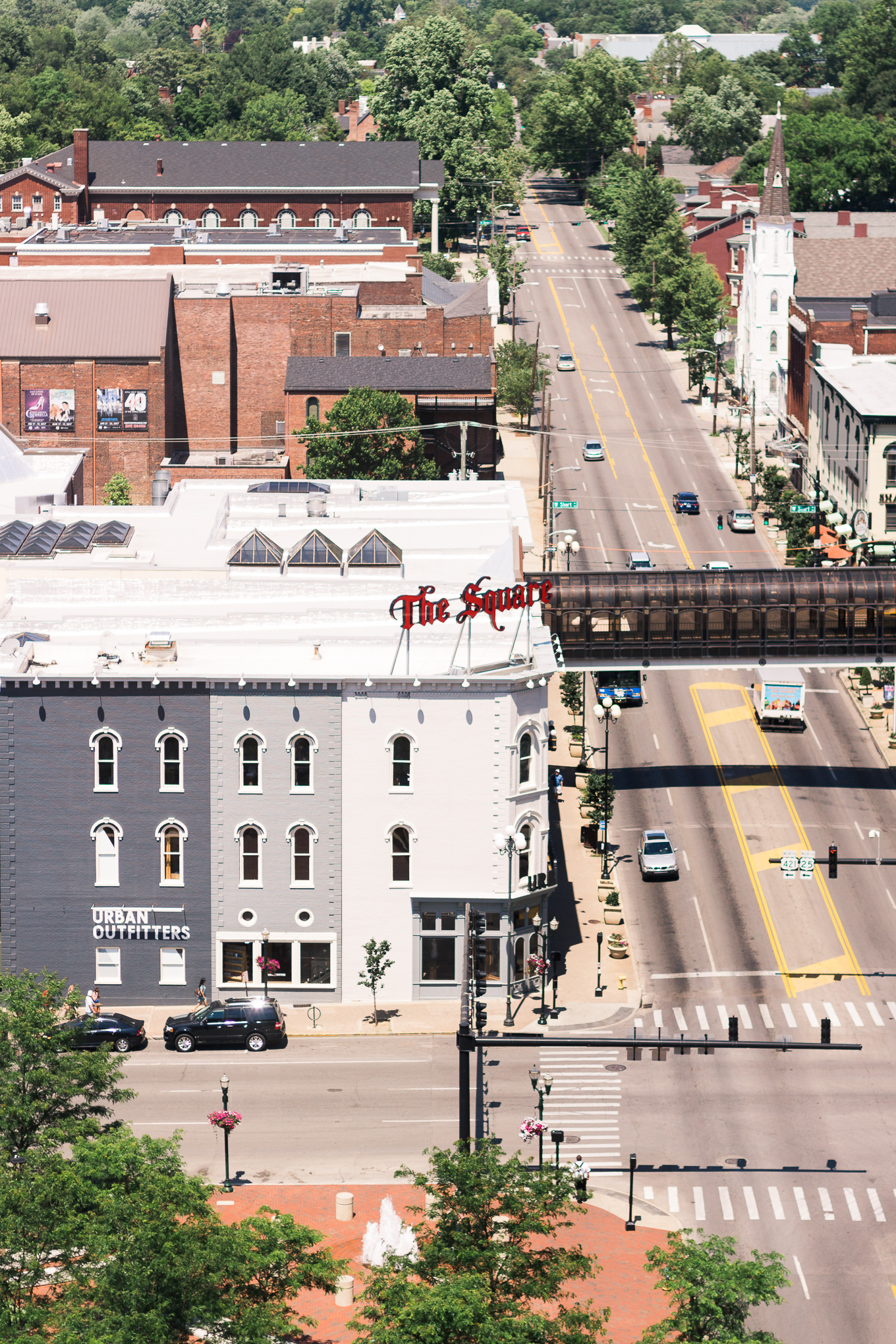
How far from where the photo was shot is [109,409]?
150250 mm

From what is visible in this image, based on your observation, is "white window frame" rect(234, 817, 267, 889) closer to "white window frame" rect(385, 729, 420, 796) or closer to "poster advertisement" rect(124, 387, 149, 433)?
"white window frame" rect(385, 729, 420, 796)

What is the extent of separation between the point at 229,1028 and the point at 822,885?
97.0 feet

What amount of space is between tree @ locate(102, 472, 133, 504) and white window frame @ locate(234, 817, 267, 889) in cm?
5841

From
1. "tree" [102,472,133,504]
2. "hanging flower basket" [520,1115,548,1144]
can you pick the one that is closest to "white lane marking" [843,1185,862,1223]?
"hanging flower basket" [520,1115,548,1144]

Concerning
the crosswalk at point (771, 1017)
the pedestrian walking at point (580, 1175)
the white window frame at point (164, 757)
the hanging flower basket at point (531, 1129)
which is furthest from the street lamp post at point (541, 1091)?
the white window frame at point (164, 757)

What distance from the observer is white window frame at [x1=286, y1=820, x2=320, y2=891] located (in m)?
88.3

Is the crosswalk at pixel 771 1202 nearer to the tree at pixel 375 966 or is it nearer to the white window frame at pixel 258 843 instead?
the tree at pixel 375 966

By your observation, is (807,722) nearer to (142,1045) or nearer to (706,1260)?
(142,1045)

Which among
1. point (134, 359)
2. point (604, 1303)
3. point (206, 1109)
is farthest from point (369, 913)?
point (134, 359)

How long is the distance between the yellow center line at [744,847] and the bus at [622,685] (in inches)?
134

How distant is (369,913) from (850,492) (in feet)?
234

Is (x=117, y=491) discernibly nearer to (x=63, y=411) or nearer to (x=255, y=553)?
(x=63, y=411)

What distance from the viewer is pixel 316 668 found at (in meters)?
88.5

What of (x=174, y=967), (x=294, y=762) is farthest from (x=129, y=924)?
(x=294, y=762)
